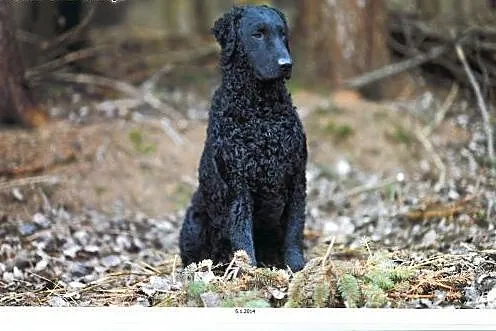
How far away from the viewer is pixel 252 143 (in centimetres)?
250

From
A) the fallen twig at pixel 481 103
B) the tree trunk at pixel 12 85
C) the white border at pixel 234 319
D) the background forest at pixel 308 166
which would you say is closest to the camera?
the white border at pixel 234 319

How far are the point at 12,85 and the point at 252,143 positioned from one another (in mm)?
1668

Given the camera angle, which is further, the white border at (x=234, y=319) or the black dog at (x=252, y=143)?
the black dog at (x=252, y=143)

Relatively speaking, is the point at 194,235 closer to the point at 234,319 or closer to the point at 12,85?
the point at 234,319

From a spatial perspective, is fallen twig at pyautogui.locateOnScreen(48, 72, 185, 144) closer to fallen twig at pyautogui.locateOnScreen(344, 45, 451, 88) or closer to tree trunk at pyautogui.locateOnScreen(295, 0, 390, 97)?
tree trunk at pyautogui.locateOnScreen(295, 0, 390, 97)

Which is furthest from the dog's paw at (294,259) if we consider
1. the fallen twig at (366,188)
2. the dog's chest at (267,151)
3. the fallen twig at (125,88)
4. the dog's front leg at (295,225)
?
the fallen twig at (125,88)

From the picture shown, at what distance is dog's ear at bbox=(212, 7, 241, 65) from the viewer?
2.47 metres

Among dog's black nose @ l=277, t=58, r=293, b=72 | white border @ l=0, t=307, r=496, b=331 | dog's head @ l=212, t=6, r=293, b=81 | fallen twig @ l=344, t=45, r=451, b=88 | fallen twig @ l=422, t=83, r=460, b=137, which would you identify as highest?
dog's head @ l=212, t=6, r=293, b=81

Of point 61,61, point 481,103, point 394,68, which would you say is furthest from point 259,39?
point 394,68

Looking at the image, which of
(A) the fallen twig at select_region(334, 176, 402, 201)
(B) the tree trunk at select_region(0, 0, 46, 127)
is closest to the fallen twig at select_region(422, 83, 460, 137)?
(A) the fallen twig at select_region(334, 176, 402, 201)

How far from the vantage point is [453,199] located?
11.0ft

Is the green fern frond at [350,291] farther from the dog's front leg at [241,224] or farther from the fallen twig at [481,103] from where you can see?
the fallen twig at [481,103]

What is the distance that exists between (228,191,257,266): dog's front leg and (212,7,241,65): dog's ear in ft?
1.43

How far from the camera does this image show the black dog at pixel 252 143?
2.44 meters
